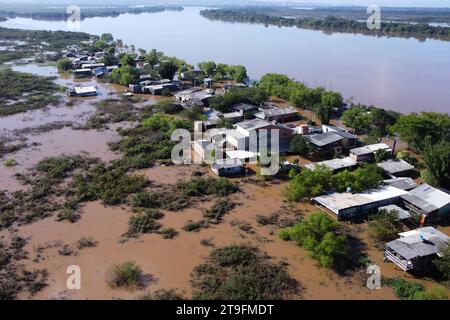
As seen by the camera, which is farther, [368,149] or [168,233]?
[368,149]

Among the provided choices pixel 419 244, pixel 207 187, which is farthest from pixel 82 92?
pixel 419 244

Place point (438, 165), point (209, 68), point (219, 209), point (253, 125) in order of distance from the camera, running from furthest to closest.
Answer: point (209, 68), point (253, 125), point (438, 165), point (219, 209)

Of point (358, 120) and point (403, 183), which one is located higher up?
point (358, 120)

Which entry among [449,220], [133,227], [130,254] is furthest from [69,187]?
[449,220]

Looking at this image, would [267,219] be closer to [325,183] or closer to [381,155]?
[325,183]

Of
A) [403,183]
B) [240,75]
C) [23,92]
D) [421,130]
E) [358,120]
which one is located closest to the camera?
[403,183]

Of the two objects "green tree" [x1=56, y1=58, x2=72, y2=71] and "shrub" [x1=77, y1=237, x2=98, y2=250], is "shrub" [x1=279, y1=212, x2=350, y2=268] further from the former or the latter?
"green tree" [x1=56, y1=58, x2=72, y2=71]
